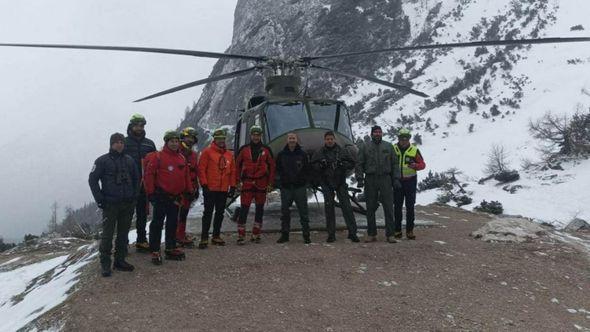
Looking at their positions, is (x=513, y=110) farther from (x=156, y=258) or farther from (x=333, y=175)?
(x=156, y=258)

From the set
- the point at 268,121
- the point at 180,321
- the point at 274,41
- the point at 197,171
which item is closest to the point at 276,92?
the point at 268,121

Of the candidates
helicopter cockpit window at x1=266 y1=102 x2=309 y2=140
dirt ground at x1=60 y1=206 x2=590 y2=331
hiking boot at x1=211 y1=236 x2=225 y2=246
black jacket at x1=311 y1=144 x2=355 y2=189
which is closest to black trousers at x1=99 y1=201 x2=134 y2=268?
dirt ground at x1=60 y1=206 x2=590 y2=331

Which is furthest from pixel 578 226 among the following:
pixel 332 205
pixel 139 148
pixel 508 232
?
pixel 139 148

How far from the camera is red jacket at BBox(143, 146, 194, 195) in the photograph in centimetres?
605

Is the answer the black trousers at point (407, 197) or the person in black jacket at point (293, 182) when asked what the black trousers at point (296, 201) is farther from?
the black trousers at point (407, 197)

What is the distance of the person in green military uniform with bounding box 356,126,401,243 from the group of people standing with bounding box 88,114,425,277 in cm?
2

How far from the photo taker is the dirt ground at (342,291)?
445cm

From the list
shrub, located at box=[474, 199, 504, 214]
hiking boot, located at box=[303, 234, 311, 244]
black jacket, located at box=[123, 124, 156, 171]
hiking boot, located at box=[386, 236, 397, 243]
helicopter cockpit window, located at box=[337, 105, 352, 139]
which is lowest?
shrub, located at box=[474, 199, 504, 214]

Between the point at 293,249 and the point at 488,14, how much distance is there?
155ft

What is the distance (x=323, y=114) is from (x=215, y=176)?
9.81ft

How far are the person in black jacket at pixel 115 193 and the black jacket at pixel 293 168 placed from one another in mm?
2490

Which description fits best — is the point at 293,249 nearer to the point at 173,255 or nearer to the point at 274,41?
the point at 173,255

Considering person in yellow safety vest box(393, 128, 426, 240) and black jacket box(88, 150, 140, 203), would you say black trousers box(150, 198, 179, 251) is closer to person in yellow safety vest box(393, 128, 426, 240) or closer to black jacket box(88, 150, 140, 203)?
black jacket box(88, 150, 140, 203)

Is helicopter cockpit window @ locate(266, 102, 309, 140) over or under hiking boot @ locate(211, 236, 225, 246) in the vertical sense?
over
